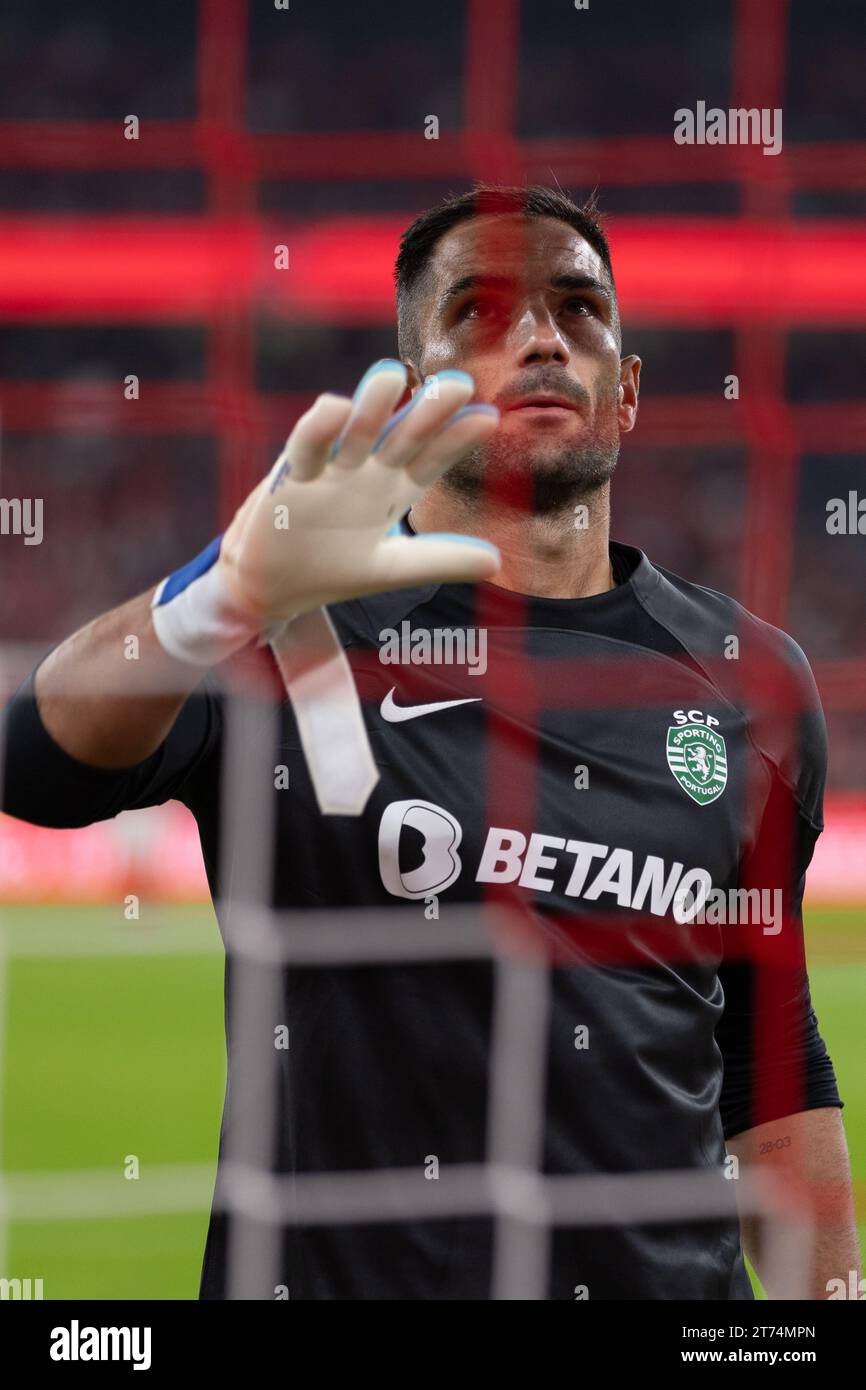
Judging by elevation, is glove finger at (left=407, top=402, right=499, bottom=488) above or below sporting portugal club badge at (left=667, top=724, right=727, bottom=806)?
above

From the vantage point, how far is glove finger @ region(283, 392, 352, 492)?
1459 millimetres

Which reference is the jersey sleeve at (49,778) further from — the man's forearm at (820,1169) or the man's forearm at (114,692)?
the man's forearm at (820,1169)

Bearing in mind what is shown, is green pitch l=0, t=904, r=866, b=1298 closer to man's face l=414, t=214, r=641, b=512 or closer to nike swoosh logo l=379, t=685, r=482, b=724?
nike swoosh logo l=379, t=685, r=482, b=724

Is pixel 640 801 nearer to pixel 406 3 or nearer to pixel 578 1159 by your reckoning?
pixel 578 1159

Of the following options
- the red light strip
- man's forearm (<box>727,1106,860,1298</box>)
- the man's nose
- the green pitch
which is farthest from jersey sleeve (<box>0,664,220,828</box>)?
the red light strip

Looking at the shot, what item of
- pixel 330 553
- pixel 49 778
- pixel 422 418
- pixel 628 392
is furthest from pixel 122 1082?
pixel 422 418

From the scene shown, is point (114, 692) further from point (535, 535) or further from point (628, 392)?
point (628, 392)

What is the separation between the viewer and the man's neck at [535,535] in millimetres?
2062

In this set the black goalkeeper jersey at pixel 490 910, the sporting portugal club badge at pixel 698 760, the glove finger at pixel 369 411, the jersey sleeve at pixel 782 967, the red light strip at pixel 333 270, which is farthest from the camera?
the red light strip at pixel 333 270

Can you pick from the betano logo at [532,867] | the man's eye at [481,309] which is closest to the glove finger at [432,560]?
the betano logo at [532,867]

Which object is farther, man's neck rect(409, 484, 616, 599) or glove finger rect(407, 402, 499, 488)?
man's neck rect(409, 484, 616, 599)

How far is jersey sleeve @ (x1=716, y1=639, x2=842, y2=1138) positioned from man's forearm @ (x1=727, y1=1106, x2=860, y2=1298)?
0.02m

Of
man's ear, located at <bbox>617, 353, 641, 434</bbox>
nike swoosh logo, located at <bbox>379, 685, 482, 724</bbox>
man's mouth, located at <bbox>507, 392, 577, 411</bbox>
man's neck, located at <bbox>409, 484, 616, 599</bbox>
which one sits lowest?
nike swoosh logo, located at <bbox>379, 685, 482, 724</bbox>
